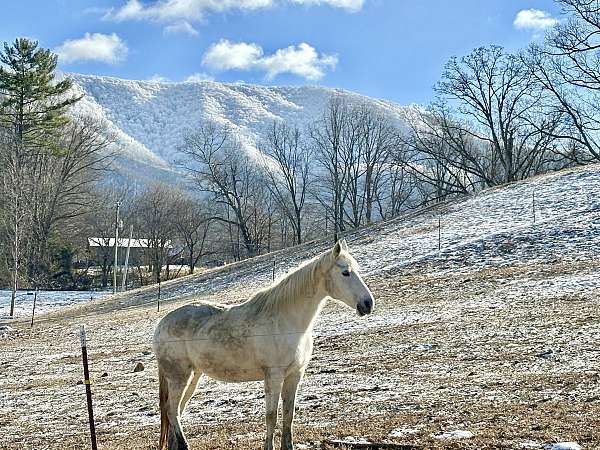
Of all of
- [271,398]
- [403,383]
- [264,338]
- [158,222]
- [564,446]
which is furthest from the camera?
[158,222]

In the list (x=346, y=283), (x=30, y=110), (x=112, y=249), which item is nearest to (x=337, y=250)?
(x=346, y=283)

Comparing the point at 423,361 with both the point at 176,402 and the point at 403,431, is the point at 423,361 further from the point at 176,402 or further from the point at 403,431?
the point at 176,402

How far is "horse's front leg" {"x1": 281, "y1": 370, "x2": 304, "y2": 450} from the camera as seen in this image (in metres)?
6.95

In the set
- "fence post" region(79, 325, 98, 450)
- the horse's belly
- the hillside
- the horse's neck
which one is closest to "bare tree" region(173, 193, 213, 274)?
Result: the hillside

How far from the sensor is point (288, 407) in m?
7.02

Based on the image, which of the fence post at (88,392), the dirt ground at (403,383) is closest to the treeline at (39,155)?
the dirt ground at (403,383)

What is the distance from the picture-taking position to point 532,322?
14.6 meters

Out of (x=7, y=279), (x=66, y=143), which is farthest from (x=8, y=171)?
(x=66, y=143)

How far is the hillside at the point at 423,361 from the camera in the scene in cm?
805

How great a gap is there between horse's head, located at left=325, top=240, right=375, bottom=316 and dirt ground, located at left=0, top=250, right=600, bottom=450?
61.7 inches

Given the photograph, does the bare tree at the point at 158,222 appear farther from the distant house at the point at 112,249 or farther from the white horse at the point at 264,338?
the white horse at the point at 264,338

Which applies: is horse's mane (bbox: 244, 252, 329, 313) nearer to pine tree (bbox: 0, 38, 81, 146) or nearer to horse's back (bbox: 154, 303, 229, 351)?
horse's back (bbox: 154, 303, 229, 351)

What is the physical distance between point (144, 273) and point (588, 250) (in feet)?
161

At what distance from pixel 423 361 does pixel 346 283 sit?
5.96 metres
